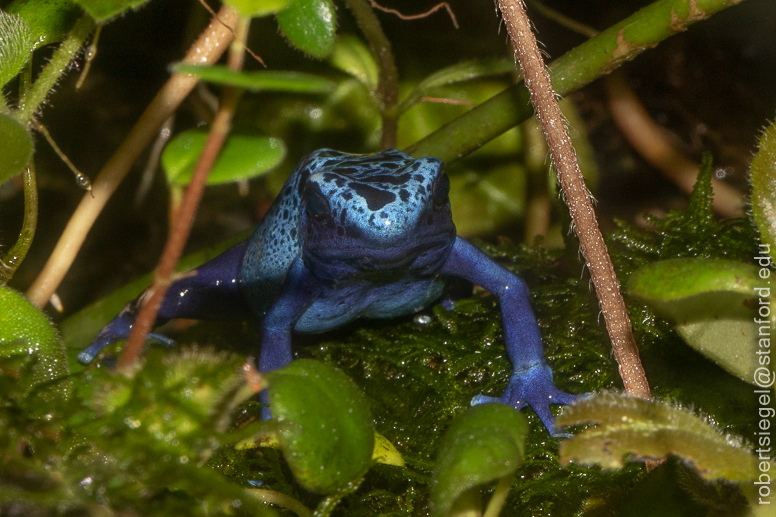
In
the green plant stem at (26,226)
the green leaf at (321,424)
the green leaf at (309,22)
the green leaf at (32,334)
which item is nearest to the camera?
the green leaf at (321,424)

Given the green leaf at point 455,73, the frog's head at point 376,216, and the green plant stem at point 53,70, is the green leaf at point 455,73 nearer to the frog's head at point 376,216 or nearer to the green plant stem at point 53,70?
the frog's head at point 376,216

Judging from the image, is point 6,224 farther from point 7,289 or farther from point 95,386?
point 95,386

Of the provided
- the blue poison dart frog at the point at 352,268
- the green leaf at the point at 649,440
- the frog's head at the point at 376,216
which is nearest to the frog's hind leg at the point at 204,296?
the blue poison dart frog at the point at 352,268

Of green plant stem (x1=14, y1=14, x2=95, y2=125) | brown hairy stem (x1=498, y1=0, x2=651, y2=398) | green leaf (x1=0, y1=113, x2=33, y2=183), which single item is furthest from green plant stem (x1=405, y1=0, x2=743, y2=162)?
green leaf (x1=0, y1=113, x2=33, y2=183)

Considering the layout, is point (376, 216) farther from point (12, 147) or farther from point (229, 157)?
point (12, 147)

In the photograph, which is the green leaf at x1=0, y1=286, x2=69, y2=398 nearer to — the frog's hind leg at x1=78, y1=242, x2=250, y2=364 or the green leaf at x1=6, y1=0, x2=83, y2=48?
the green leaf at x1=6, y1=0, x2=83, y2=48
